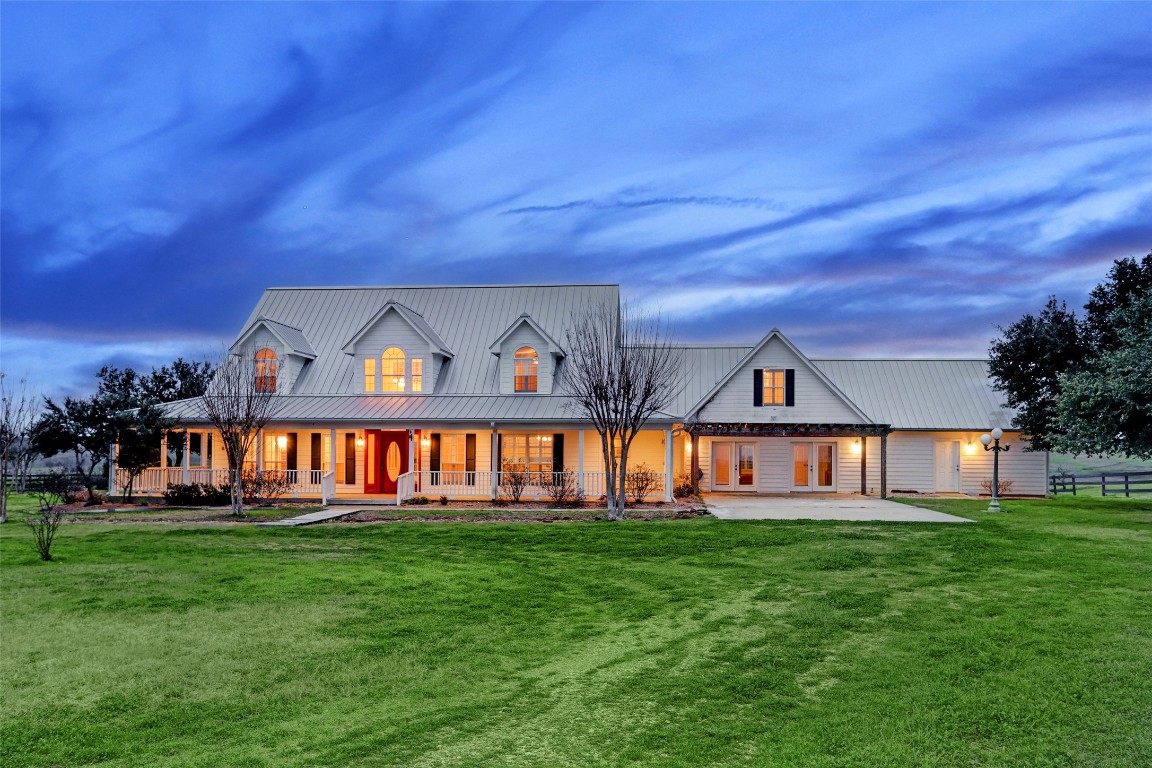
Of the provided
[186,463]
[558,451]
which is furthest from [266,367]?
[558,451]

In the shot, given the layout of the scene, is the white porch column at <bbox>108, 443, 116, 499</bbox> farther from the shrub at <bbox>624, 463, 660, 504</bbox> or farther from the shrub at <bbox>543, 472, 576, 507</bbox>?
the shrub at <bbox>624, 463, 660, 504</bbox>

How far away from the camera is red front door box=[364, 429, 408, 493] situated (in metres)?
28.9

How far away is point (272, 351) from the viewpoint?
30219 mm

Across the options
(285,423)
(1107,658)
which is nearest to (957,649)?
(1107,658)

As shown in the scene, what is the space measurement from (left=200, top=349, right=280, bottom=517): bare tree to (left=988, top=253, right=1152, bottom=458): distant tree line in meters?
25.0

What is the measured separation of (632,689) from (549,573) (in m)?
6.23

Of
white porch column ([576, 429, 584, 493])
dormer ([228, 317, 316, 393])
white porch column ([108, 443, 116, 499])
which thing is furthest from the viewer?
dormer ([228, 317, 316, 393])

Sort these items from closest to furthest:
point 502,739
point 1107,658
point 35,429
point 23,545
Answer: point 502,739, point 1107,658, point 23,545, point 35,429

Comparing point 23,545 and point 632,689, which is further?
point 23,545

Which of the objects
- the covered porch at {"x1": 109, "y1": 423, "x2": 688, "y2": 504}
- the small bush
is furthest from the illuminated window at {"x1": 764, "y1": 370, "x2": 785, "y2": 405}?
the small bush

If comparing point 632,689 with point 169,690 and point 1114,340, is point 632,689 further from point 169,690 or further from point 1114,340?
point 1114,340

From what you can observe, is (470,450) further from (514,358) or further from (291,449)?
(291,449)

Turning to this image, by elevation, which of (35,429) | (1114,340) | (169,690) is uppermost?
(1114,340)

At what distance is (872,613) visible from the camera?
11.2 metres
